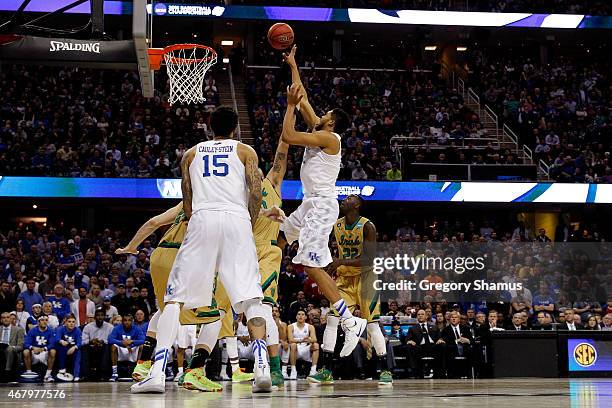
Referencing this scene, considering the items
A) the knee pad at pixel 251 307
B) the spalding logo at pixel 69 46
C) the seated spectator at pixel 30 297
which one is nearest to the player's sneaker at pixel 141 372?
the knee pad at pixel 251 307

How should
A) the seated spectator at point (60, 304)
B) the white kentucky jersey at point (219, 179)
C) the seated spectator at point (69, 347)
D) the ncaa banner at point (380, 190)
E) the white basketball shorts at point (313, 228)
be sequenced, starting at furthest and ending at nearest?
the ncaa banner at point (380, 190), the seated spectator at point (60, 304), the seated spectator at point (69, 347), the white basketball shorts at point (313, 228), the white kentucky jersey at point (219, 179)

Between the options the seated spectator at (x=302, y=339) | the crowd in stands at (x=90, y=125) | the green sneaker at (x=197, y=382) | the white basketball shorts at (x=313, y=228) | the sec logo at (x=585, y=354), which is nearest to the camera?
the green sneaker at (x=197, y=382)

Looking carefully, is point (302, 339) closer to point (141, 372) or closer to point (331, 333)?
point (331, 333)

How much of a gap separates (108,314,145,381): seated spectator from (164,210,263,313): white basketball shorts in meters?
8.16

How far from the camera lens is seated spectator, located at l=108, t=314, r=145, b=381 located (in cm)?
1477

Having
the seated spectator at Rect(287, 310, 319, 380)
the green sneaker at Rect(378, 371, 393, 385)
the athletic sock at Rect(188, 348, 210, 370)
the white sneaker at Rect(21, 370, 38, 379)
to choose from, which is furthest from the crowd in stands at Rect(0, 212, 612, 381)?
the athletic sock at Rect(188, 348, 210, 370)

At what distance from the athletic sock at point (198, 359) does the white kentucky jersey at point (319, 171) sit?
234 cm

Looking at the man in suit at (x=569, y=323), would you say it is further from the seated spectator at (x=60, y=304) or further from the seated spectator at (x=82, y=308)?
the seated spectator at (x=60, y=304)

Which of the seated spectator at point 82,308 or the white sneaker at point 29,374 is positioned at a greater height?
the seated spectator at point 82,308

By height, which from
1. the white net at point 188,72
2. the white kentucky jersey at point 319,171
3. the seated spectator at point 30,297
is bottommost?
the seated spectator at point 30,297

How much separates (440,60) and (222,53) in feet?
27.9

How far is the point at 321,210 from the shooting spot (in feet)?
30.8

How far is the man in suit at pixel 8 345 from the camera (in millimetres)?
14328

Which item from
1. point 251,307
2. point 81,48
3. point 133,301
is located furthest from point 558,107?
point 251,307
